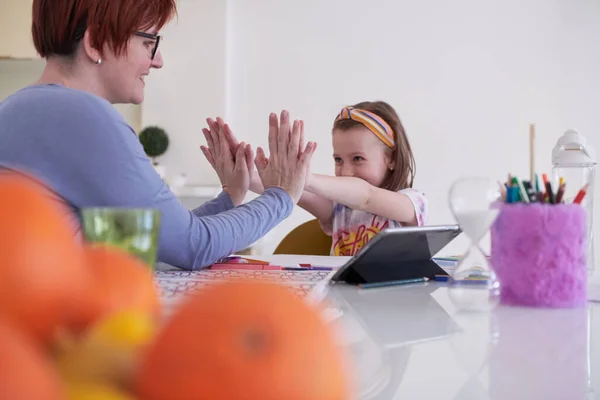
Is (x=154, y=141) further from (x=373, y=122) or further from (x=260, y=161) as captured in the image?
(x=260, y=161)

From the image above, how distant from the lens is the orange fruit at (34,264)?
8.2 inches

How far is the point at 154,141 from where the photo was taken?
14.1 feet

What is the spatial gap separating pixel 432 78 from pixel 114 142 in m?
3.60

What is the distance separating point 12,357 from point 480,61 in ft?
14.9

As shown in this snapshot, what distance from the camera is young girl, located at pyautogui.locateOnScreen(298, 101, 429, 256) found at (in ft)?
6.68

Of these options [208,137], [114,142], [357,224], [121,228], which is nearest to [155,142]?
[357,224]

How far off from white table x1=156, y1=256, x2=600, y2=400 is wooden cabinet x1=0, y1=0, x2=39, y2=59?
3696mm

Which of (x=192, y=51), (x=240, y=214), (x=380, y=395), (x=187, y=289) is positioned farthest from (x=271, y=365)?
(x=192, y=51)

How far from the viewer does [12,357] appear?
17cm

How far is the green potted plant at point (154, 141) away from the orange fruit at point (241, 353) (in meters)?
4.20

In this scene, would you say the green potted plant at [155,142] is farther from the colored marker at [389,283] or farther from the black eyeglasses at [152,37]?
the colored marker at [389,283]

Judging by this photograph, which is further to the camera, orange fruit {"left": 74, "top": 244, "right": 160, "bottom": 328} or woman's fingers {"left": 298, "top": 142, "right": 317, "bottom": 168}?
woman's fingers {"left": 298, "top": 142, "right": 317, "bottom": 168}

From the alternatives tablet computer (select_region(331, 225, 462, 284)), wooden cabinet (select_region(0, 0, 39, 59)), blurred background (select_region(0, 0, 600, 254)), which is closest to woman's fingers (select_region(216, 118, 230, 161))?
tablet computer (select_region(331, 225, 462, 284))

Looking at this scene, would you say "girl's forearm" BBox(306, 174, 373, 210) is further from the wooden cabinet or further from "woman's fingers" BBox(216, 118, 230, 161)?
the wooden cabinet
